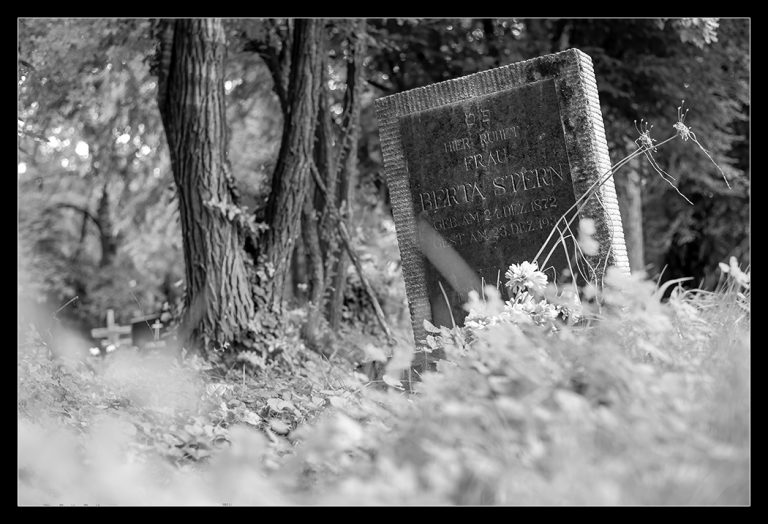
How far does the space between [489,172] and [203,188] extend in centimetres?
256

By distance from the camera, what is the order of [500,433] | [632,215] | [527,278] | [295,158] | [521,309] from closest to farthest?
1. [500,433]
2. [521,309]
3. [527,278]
4. [295,158]
5. [632,215]

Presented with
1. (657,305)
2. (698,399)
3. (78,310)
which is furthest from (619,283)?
(78,310)

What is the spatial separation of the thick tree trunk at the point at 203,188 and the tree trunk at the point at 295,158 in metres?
0.49

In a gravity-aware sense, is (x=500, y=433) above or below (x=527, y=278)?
below

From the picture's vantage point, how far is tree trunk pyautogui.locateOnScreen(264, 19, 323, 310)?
8.25m

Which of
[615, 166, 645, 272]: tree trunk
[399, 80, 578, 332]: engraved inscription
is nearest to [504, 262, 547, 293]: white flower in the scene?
[399, 80, 578, 332]: engraved inscription

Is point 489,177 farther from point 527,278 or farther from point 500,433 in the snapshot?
point 500,433

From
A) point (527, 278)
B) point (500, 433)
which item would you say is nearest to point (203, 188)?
point (527, 278)

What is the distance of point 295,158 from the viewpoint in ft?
28.3

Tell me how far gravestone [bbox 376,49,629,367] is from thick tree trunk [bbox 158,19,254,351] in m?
1.67

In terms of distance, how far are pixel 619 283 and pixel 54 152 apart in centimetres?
1649

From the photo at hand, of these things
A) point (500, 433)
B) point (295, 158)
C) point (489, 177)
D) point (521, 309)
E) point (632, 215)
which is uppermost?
point (295, 158)

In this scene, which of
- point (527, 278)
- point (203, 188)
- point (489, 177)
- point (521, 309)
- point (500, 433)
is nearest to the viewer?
point (500, 433)

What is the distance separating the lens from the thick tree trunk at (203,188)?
7602mm
